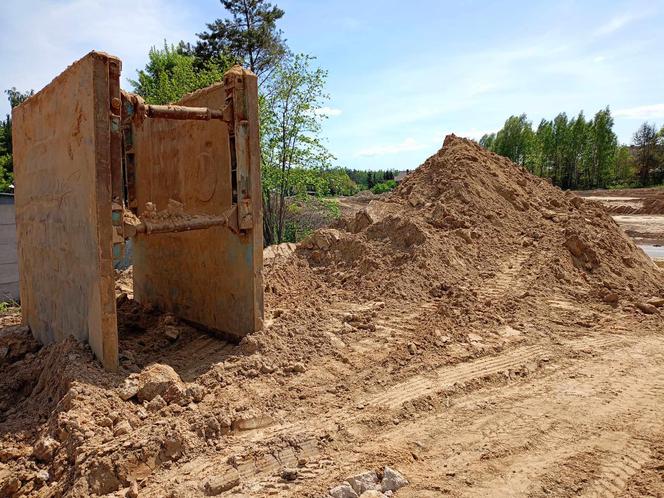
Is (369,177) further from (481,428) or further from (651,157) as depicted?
(481,428)

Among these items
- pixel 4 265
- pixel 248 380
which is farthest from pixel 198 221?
pixel 4 265

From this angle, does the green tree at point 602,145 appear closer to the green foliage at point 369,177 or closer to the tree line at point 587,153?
the tree line at point 587,153

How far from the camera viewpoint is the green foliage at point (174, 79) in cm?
1513

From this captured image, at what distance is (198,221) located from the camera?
4.60 m

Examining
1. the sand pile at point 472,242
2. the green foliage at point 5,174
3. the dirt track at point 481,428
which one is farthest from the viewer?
the green foliage at point 5,174

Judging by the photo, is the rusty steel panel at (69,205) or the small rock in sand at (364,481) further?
the rusty steel panel at (69,205)

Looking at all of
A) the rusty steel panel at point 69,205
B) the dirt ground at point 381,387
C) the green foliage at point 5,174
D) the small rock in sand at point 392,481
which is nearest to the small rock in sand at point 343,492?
the dirt ground at point 381,387

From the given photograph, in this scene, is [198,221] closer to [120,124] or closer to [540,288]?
[120,124]

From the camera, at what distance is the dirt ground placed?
10.2 ft

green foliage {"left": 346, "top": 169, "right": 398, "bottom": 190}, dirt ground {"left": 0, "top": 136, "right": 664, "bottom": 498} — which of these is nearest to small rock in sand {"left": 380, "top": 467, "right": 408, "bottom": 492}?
dirt ground {"left": 0, "top": 136, "right": 664, "bottom": 498}

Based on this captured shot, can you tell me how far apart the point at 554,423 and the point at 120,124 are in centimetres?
388

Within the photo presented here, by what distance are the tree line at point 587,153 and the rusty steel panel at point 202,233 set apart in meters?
Result: 40.6

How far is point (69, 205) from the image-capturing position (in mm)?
4395

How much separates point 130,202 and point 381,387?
12.1 ft
